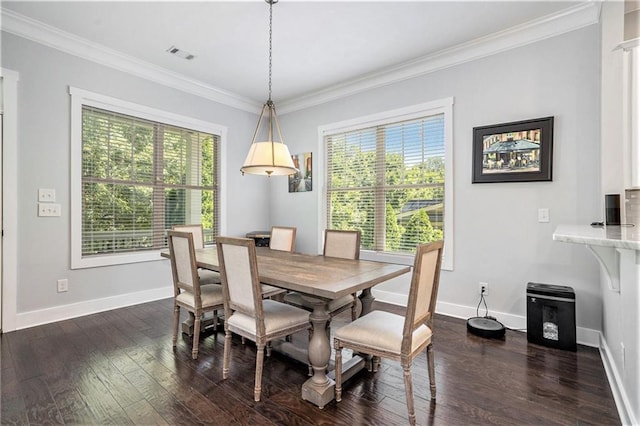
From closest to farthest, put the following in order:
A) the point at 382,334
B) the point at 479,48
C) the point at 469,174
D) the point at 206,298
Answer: the point at 382,334 < the point at 206,298 < the point at 479,48 < the point at 469,174

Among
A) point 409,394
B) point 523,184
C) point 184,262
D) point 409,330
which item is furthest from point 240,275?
point 523,184

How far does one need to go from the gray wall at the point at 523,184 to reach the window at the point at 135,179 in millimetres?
2887

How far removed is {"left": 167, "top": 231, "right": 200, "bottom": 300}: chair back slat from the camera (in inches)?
97.3

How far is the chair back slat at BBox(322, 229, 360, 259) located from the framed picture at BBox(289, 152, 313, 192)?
1788 mm

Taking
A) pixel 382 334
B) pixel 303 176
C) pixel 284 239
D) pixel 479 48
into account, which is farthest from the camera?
pixel 303 176

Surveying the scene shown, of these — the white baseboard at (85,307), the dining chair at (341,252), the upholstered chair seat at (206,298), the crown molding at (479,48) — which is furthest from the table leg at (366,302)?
the white baseboard at (85,307)

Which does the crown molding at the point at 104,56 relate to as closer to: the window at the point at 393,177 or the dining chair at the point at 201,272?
the window at the point at 393,177

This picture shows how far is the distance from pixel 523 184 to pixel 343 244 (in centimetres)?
184

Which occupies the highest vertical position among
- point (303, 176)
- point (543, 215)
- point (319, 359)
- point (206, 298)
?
point (303, 176)

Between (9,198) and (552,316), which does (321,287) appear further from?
(9,198)

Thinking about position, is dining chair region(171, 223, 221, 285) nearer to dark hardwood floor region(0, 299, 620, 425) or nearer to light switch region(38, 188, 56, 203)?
dark hardwood floor region(0, 299, 620, 425)

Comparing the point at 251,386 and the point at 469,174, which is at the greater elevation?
the point at 469,174

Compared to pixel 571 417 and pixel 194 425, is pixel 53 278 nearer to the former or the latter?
pixel 194 425

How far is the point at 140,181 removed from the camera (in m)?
3.95
